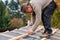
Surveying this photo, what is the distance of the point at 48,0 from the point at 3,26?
10.7 ft

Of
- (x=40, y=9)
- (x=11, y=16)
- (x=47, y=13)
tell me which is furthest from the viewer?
(x=11, y=16)

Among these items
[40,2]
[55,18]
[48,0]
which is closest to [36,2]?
[40,2]

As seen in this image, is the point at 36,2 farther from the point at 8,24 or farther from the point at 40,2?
the point at 8,24

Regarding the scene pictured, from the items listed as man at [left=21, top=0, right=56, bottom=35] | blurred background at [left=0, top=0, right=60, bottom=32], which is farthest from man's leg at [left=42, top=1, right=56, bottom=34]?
blurred background at [left=0, top=0, right=60, bottom=32]

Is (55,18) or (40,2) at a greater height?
(40,2)

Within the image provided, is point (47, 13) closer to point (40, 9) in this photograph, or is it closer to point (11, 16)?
point (40, 9)

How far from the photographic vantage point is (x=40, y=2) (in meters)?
2.92

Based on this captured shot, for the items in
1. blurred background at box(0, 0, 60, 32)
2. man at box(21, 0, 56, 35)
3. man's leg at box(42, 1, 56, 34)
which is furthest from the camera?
blurred background at box(0, 0, 60, 32)

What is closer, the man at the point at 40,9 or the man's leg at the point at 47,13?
the man at the point at 40,9

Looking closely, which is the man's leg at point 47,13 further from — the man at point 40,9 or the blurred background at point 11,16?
the blurred background at point 11,16

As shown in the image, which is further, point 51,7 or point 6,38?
point 51,7

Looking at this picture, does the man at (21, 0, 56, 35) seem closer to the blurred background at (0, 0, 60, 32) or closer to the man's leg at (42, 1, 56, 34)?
the man's leg at (42, 1, 56, 34)

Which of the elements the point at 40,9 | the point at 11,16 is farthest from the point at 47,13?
the point at 11,16

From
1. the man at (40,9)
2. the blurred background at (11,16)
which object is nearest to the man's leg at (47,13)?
the man at (40,9)
